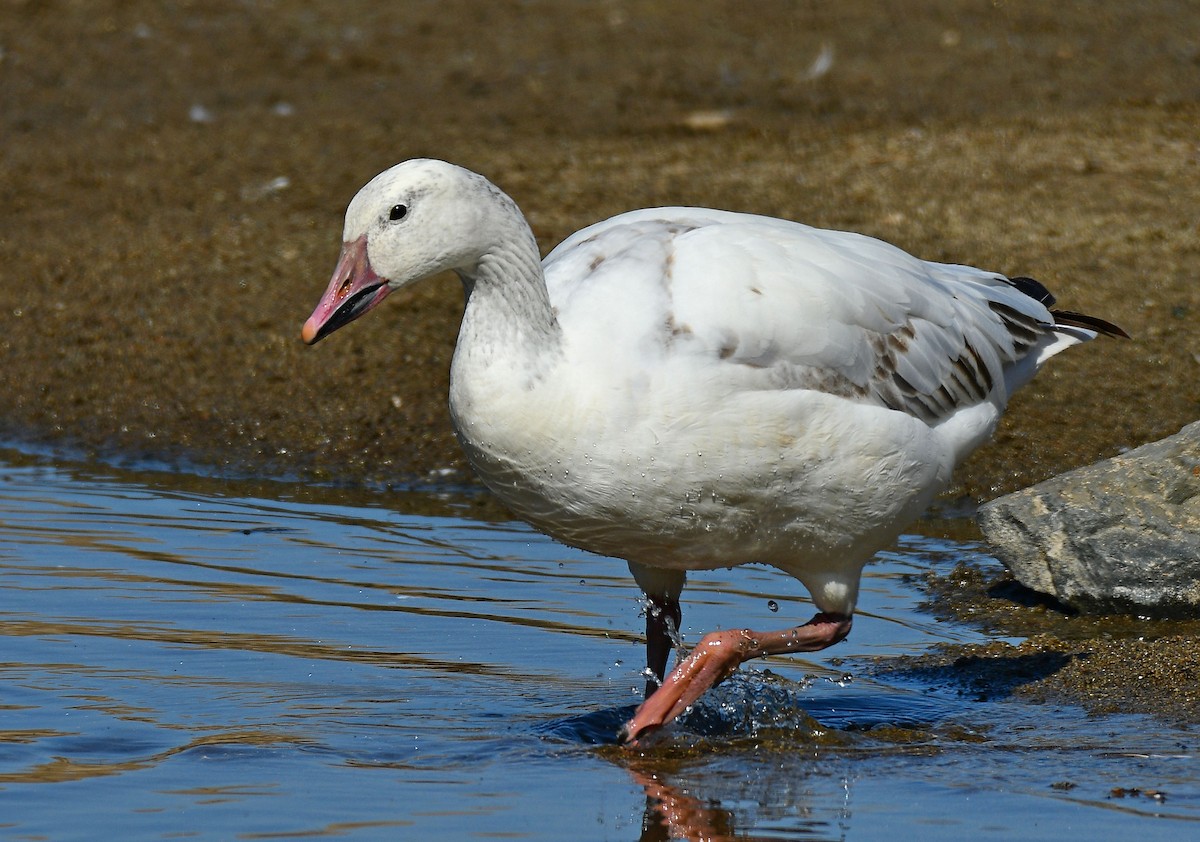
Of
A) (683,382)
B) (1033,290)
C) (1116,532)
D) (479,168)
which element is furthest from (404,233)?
(479,168)

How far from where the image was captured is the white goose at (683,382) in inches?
189

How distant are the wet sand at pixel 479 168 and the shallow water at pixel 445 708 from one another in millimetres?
1145

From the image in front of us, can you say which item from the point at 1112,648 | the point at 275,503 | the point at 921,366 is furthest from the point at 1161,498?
the point at 275,503

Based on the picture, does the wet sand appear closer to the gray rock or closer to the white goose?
the gray rock

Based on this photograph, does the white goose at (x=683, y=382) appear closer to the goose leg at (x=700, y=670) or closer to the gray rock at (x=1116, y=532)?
the goose leg at (x=700, y=670)

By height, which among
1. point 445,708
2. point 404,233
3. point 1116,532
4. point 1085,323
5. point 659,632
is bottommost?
point 445,708

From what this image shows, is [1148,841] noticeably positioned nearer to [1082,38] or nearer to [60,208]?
[60,208]

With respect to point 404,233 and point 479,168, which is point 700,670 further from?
point 479,168

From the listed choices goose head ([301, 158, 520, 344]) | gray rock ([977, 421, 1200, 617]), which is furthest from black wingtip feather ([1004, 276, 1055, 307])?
goose head ([301, 158, 520, 344])

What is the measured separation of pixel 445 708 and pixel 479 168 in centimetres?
616

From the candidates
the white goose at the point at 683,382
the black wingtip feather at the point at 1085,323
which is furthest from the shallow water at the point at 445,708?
the black wingtip feather at the point at 1085,323

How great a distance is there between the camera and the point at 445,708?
18.2 feet

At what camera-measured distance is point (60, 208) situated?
36.5ft

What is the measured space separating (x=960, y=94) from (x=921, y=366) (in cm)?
767
